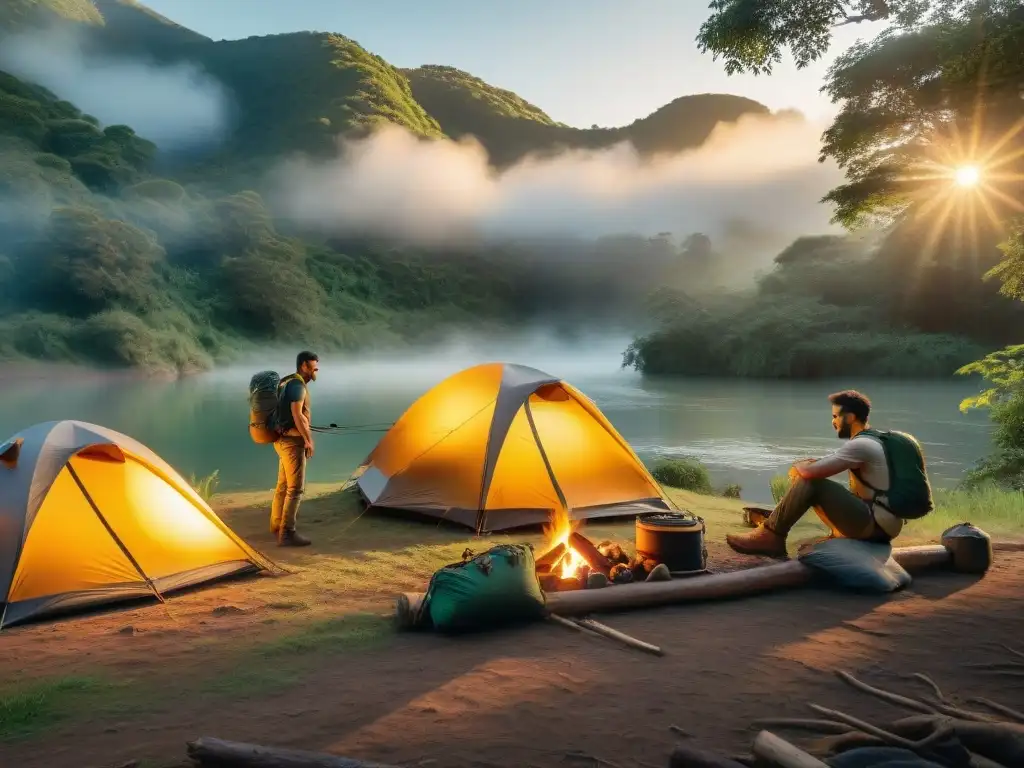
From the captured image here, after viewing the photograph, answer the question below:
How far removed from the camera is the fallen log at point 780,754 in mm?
3057

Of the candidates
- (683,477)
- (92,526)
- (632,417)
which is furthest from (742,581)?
(632,417)

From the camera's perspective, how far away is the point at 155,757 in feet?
11.2

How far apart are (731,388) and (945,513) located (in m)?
46.8

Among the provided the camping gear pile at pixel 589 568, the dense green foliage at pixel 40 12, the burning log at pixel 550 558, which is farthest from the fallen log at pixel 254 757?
the dense green foliage at pixel 40 12

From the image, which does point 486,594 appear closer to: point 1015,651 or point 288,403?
point 1015,651

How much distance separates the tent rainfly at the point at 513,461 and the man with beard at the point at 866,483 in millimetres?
3147

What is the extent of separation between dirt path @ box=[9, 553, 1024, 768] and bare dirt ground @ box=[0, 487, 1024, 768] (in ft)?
0.05

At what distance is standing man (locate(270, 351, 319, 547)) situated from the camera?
7.98m

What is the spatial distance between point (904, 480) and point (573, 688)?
12.5ft

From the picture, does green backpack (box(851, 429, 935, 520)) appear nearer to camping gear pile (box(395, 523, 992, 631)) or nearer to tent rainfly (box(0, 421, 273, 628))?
camping gear pile (box(395, 523, 992, 631))

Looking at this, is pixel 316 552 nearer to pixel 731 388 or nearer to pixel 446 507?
pixel 446 507

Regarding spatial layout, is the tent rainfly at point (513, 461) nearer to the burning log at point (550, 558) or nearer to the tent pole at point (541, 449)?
the tent pole at point (541, 449)

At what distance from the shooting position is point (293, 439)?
8086 mm

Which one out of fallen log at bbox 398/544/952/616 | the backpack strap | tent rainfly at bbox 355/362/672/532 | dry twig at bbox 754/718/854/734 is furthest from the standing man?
dry twig at bbox 754/718/854/734
